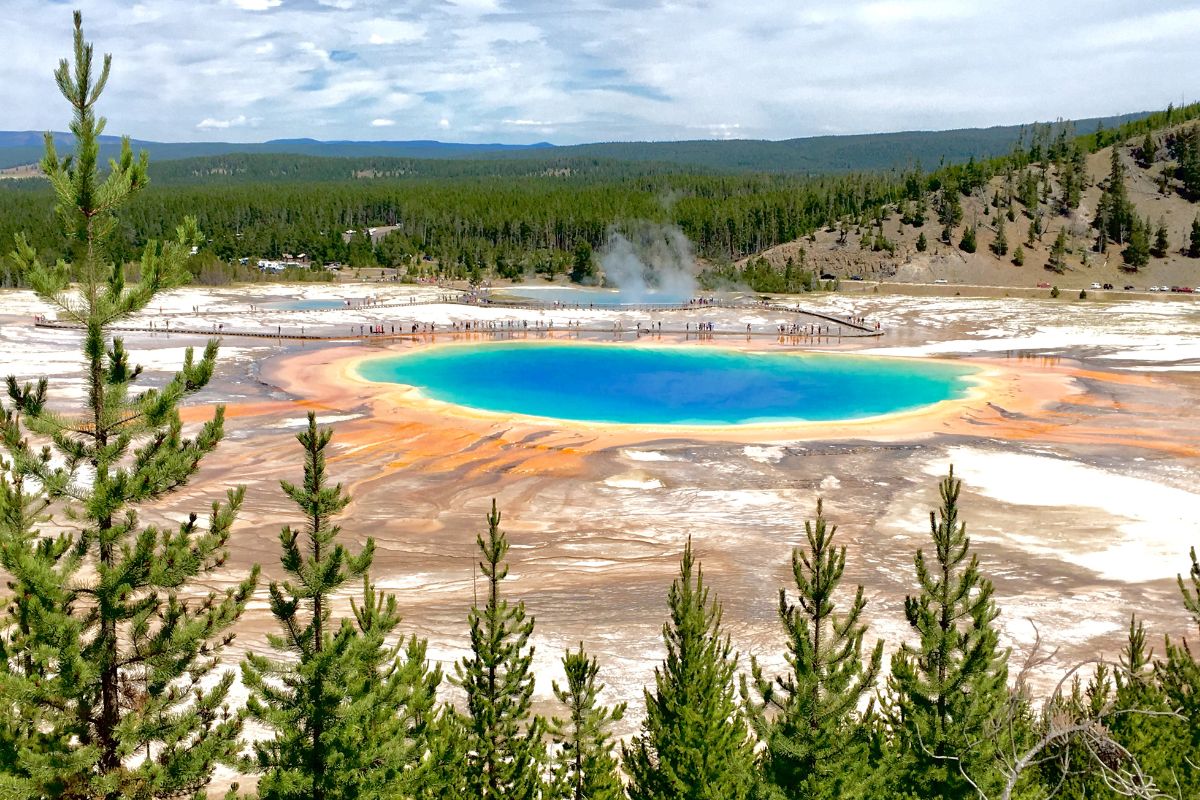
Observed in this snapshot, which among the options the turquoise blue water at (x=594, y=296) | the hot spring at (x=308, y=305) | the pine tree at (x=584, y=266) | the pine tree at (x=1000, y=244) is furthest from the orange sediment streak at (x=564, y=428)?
the pine tree at (x=584, y=266)

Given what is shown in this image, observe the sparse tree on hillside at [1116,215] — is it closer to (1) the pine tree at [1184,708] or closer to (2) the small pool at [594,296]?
(2) the small pool at [594,296]

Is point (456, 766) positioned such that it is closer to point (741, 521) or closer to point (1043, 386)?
point (741, 521)

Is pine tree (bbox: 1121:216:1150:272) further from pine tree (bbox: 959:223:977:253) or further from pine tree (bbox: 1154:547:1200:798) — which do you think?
pine tree (bbox: 1154:547:1200:798)

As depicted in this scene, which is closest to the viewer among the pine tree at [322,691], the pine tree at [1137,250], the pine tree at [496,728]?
the pine tree at [322,691]

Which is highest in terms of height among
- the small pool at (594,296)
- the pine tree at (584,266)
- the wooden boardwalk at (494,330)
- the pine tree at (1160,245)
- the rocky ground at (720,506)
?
the pine tree at (1160,245)

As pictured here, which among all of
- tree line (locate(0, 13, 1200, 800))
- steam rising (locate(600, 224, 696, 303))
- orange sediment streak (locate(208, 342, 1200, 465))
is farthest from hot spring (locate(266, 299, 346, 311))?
tree line (locate(0, 13, 1200, 800))

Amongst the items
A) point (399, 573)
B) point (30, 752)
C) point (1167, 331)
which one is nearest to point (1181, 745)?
point (30, 752)
